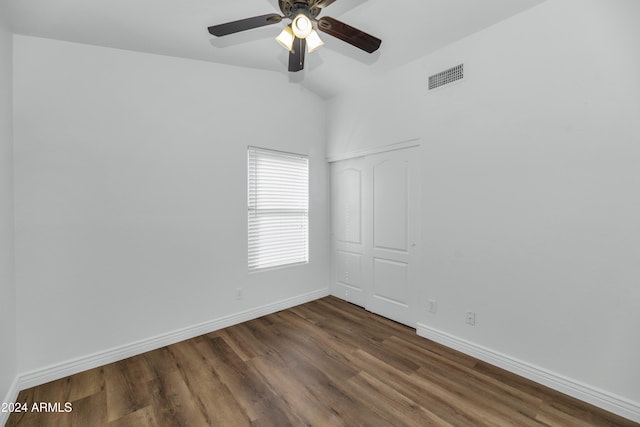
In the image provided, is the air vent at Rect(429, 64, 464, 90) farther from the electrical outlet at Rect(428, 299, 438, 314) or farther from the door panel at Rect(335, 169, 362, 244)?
the electrical outlet at Rect(428, 299, 438, 314)

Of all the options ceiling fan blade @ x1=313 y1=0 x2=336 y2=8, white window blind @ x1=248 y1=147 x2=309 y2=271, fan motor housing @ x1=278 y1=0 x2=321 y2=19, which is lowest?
white window blind @ x1=248 y1=147 x2=309 y2=271

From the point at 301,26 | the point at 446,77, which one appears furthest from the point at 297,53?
the point at 446,77

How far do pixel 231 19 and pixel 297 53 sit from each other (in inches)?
28.6

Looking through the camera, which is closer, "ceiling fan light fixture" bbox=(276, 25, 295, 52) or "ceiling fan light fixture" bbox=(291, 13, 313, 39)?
"ceiling fan light fixture" bbox=(291, 13, 313, 39)

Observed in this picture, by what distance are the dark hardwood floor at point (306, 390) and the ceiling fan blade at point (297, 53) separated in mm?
2558

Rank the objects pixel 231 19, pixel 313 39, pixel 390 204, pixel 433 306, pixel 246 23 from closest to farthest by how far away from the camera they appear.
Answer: pixel 246 23
pixel 313 39
pixel 231 19
pixel 433 306
pixel 390 204

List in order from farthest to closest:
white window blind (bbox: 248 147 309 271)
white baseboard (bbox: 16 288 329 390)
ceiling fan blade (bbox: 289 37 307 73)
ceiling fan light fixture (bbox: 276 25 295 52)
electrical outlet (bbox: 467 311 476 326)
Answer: white window blind (bbox: 248 147 309 271), electrical outlet (bbox: 467 311 476 326), white baseboard (bbox: 16 288 329 390), ceiling fan blade (bbox: 289 37 307 73), ceiling fan light fixture (bbox: 276 25 295 52)

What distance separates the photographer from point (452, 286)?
2641 mm

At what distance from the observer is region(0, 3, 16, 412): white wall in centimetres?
183

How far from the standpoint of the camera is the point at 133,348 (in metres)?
2.54

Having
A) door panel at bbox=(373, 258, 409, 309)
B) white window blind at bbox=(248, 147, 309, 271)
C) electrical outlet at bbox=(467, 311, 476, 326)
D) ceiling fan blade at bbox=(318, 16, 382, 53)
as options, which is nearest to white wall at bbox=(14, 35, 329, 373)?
white window blind at bbox=(248, 147, 309, 271)

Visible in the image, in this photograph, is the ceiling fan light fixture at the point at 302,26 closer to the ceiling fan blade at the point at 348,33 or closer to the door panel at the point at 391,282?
the ceiling fan blade at the point at 348,33

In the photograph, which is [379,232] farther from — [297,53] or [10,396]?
[10,396]

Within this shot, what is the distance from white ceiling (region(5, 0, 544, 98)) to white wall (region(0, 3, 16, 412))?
1.01 feet
